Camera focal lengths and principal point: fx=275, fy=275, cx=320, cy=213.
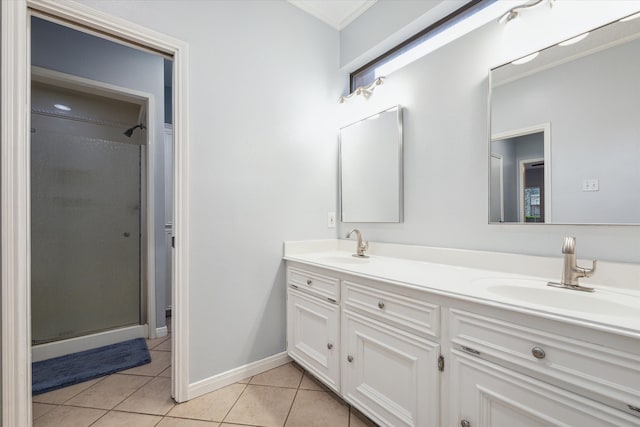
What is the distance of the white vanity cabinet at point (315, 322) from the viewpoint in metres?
1.52

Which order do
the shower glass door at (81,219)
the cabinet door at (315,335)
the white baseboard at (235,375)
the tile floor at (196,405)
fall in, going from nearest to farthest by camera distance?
the tile floor at (196,405), the cabinet door at (315,335), the white baseboard at (235,375), the shower glass door at (81,219)

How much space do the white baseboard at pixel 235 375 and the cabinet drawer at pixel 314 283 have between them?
0.55 metres

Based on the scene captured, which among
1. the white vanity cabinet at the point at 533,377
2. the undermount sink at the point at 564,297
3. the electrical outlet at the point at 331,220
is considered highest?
the electrical outlet at the point at 331,220

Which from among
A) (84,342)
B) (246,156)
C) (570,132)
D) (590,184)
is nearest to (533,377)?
(590,184)

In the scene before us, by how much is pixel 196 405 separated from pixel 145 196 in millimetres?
1856

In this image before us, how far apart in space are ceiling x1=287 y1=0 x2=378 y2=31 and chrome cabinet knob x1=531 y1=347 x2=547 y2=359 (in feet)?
7.42

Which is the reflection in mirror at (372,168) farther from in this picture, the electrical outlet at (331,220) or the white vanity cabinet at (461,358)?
the white vanity cabinet at (461,358)

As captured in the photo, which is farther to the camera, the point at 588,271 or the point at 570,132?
the point at 570,132

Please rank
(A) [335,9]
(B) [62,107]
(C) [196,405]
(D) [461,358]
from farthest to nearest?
(B) [62,107]
(A) [335,9]
(C) [196,405]
(D) [461,358]

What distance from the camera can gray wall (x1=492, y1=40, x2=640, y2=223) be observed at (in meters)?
1.06

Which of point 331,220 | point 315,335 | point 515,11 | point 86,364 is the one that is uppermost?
point 515,11

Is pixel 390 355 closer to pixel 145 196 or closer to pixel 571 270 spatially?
pixel 571 270

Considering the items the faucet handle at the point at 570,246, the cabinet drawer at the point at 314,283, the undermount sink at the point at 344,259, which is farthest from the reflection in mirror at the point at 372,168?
the faucet handle at the point at 570,246

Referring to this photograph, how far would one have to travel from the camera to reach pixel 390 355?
1228 millimetres
